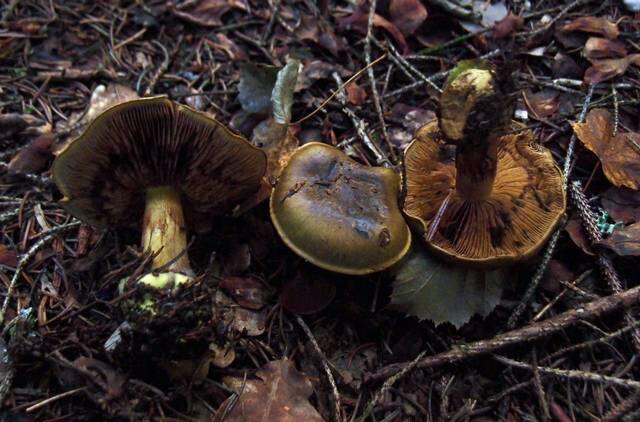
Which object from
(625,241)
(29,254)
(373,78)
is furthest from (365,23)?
(29,254)

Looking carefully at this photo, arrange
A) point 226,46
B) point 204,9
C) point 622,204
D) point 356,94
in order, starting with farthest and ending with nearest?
1. point 204,9
2. point 226,46
3. point 356,94
4. point 622,204

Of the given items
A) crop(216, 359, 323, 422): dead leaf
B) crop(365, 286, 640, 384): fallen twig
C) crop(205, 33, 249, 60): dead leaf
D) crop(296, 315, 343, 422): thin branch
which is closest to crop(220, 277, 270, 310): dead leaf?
crop(296, 315, 343, 422): thin branch

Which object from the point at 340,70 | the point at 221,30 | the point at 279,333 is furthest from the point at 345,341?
the point at 221,30

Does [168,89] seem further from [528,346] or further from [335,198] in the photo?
[528,346]

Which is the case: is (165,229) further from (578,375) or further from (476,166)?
(578,375)

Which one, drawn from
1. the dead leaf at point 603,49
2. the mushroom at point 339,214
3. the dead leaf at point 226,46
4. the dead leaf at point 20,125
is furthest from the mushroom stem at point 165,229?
the dead leaf at point 603,49

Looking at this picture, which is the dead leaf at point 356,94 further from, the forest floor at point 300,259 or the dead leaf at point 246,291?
the dead leaf at point 246,291

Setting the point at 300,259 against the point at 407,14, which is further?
the point at 407,14

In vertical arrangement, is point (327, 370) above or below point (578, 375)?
below
